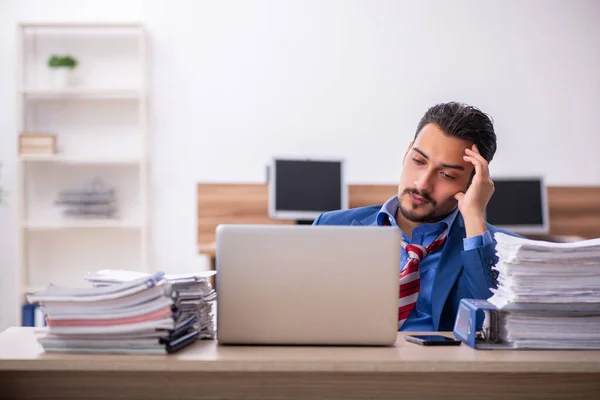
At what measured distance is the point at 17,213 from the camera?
445 cm

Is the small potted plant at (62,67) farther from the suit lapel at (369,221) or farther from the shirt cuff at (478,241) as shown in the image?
the shirt cuff at (478,241)

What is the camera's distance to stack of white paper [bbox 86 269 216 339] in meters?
1.27

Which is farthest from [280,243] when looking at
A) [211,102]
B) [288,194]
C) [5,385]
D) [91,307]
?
[211,102]

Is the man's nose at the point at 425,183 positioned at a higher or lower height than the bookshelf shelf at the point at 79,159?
lower

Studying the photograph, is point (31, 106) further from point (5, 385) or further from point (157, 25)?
point (5, 385)

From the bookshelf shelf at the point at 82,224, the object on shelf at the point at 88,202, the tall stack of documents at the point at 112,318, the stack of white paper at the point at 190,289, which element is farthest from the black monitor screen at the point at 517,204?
the tall stack of documents at the point at 112,318

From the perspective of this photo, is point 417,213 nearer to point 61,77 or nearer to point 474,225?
point 474,225

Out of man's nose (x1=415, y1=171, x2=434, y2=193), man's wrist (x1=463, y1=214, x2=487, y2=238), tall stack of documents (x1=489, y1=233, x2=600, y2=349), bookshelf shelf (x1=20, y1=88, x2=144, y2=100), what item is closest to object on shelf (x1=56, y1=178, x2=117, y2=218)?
bookshelf shelf (x1=20, y1=88, x2=144, y2=100)

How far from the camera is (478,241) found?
61.2 inches

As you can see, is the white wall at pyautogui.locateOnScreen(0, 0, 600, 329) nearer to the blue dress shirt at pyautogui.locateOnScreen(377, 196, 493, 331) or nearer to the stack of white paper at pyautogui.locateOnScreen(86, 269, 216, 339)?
the blue dress shirt at pyautogui.locateOnScreen(377, 196, 493, 331)

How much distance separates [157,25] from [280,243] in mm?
3780

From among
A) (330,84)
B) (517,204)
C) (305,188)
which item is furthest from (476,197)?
(330,84)

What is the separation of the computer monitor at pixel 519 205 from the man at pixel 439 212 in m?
2.33

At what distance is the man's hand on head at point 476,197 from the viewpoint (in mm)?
1646
